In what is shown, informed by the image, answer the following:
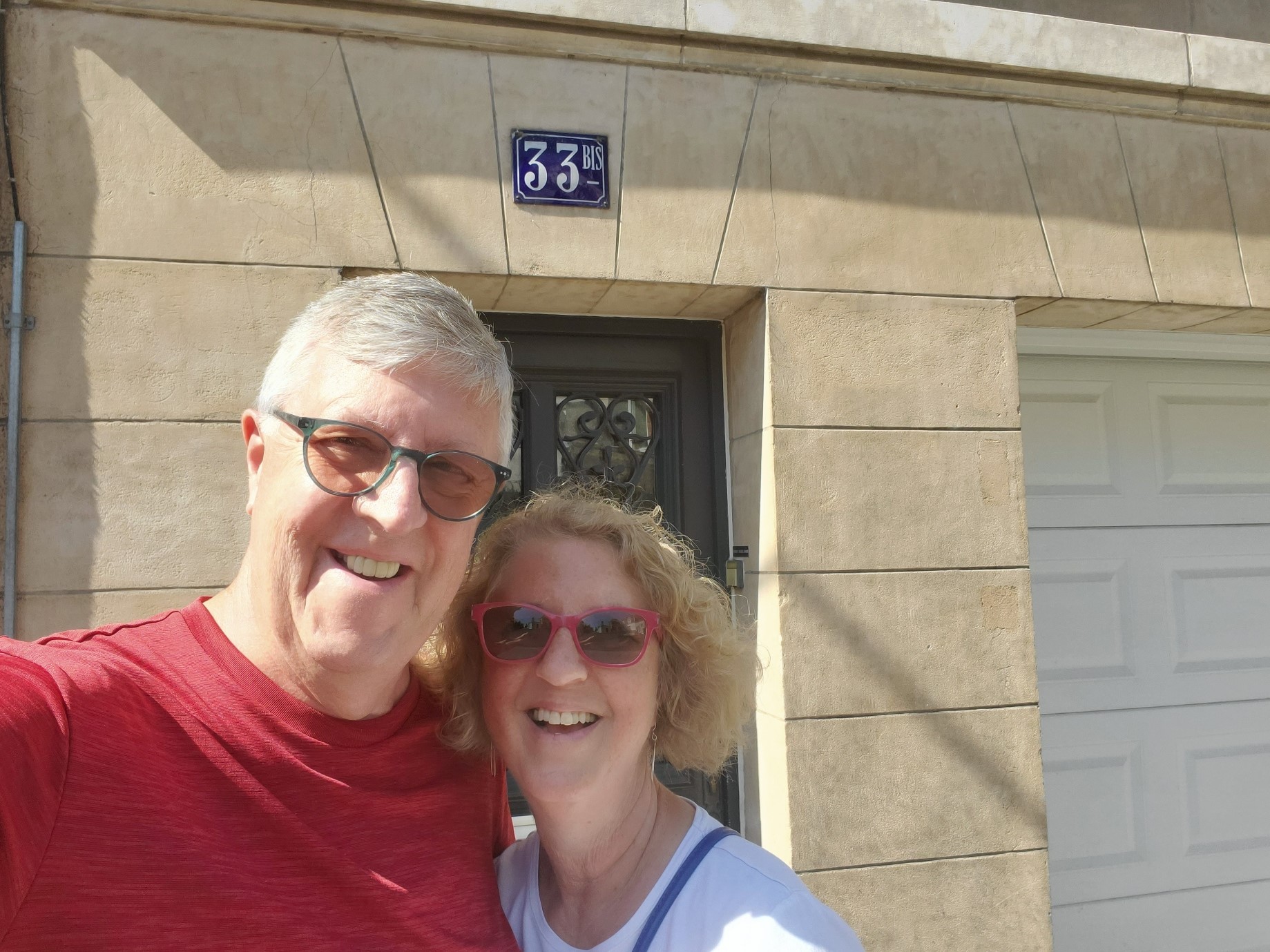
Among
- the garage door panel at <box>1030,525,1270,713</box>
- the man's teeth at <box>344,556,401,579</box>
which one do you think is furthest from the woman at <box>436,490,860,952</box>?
the garage door panel at <box>1030,525,1270,713</box>

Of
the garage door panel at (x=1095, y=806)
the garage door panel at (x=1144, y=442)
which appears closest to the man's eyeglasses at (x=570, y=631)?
the garage door panel at (x=1144, y=442)

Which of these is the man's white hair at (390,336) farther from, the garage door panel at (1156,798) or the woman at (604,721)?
the garage door panel at (1156,798)

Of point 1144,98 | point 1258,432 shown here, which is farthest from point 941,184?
point 1258,432

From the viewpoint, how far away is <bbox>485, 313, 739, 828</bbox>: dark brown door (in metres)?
3.06

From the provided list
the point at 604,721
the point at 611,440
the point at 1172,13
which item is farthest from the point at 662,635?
the point at 1172,13

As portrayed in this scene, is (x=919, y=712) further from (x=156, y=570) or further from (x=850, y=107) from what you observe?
(x=156, y=570)

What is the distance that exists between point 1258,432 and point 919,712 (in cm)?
217

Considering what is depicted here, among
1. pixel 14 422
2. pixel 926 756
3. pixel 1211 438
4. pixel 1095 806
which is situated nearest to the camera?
pixel 14 422

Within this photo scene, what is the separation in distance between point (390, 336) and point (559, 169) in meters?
1.77

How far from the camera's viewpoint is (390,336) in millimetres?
1227

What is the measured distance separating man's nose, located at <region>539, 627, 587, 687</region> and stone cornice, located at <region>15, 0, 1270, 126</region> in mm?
2126

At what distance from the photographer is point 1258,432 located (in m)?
3.85

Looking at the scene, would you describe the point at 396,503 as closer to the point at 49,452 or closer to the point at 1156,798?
the point at 49,452

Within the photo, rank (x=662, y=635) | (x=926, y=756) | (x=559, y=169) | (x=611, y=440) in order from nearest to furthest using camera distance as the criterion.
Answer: (x=662, y=635) → (x=559, y=169) → (x=926, y=756) → (x=611, y=440)
